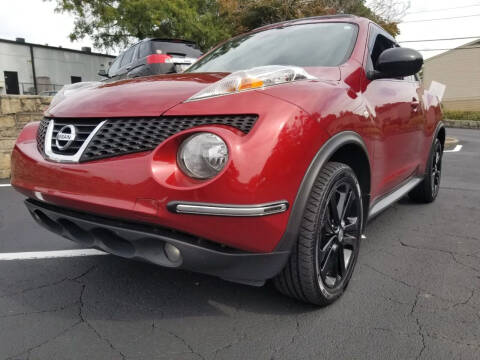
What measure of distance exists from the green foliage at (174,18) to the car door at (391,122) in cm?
1371

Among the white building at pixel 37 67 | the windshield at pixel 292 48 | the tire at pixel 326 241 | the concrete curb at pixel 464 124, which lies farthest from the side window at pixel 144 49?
the white building at pixel 37 67

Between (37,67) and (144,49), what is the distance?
28645 millimetres

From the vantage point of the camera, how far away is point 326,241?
2.17 m

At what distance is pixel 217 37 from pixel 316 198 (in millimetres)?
19796

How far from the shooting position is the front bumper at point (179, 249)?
172 centimetres

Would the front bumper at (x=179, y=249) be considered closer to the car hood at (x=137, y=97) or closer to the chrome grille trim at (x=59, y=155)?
the chrome grille trim at (x=59, y=155)

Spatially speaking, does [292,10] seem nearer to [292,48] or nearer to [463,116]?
[463,116]

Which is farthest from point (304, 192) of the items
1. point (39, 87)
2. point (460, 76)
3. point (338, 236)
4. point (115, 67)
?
point (39, 87)

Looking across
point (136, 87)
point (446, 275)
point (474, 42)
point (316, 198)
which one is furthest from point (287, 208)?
point (474, 42)

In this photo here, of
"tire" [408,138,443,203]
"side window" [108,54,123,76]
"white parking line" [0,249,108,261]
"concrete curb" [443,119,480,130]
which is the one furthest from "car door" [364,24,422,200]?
"concrete curb" [443,119,480,130]

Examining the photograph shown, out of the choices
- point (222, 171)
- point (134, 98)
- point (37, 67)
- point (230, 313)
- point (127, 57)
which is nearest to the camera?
point (222, 171)

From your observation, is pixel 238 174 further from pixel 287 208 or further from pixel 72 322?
pixel 72 322

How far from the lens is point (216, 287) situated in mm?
2432

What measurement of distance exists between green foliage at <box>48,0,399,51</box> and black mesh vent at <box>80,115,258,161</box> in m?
15.3
